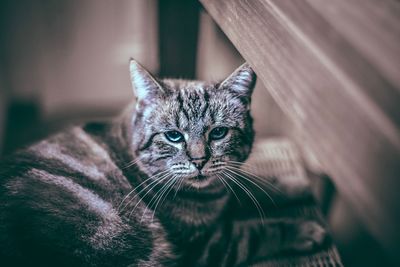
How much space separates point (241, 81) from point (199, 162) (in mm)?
271

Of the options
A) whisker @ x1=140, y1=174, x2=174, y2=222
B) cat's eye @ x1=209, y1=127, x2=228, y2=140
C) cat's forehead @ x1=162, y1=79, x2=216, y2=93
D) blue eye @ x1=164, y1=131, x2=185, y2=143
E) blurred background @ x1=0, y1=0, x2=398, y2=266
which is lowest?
whisker @ x1=140, y1=174, x2=174, y2=222

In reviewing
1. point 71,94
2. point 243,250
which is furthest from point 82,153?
point 71,94

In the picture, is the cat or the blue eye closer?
the cat

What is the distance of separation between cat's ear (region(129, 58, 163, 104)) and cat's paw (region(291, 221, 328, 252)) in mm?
606

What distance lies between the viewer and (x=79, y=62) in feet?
7.42

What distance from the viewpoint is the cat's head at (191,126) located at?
39.1 inches

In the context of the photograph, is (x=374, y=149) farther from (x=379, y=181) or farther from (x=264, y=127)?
(x=264, y=127)

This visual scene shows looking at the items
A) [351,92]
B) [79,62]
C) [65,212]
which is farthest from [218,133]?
[79,62]

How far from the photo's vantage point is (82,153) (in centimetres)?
106

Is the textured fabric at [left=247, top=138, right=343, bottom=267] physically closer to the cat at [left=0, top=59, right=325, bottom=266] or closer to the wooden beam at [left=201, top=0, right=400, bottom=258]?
the cat at [left=0, top=59, right=325, bottom=266]

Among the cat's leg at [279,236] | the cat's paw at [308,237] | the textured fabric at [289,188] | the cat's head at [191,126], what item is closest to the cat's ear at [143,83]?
the cat's head at [191,126]

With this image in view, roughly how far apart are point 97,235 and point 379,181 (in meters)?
0.69

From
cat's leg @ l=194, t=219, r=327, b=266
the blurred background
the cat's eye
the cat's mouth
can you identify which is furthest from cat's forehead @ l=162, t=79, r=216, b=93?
the blurred background

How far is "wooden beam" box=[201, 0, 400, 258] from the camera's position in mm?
410
